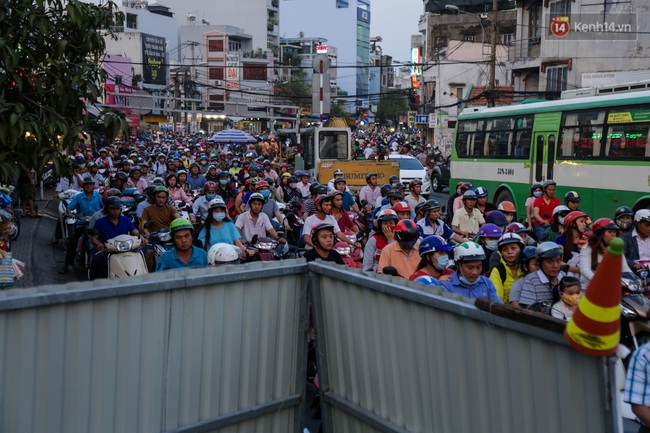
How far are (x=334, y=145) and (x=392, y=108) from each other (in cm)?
11081

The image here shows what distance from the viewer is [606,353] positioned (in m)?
→ 3.19

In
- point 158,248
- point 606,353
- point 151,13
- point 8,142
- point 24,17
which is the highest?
point 151,13

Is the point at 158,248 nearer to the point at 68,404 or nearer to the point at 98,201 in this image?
the point at 98,201

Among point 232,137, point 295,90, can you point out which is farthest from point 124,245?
point 295,90

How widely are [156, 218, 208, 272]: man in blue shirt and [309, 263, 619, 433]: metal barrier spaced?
3.30 metres

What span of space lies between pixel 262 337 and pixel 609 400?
221cm

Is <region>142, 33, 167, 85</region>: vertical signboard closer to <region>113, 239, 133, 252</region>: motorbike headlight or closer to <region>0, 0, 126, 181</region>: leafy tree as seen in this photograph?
<region>113, 239, 133, 252</region>: motorbike headlight

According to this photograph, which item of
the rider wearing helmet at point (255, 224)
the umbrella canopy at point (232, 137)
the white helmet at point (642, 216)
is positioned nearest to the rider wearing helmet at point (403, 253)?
the white helmet at point (642, 216)

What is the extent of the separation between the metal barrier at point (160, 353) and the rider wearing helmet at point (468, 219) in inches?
318

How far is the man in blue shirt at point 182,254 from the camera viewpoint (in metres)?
8.14

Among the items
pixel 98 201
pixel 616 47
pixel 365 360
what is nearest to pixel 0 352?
pixel 365 360

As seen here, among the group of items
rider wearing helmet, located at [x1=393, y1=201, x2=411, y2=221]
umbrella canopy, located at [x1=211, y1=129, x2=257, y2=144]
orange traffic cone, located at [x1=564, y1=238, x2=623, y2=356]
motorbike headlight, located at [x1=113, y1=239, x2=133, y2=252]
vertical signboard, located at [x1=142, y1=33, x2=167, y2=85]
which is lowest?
motorbike headlight, located at [x1=113, y1=239, x2=133, y2=252]

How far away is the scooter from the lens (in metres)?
9.03

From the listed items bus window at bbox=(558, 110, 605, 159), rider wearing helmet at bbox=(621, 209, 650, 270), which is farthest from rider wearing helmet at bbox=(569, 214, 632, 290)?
bus window at bbox=(558, 110, 605, 159)
